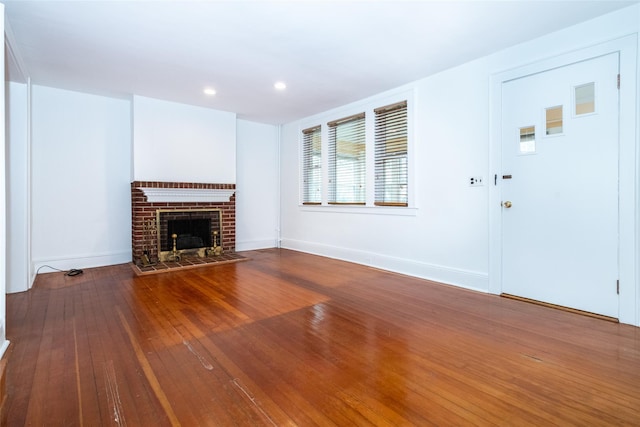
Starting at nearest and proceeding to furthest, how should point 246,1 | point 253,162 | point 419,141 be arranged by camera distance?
point 246,1
point 419,141
point 253,162

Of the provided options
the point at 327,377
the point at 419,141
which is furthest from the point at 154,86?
the point at 327,377

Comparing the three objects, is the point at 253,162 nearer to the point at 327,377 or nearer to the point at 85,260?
the point at 85,260

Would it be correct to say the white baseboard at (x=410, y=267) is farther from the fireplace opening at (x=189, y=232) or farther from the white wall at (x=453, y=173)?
the fireplace opening at (x=189, y=232)

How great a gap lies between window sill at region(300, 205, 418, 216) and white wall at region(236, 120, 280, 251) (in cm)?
89

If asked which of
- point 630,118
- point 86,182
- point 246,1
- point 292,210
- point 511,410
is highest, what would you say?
point 246,1

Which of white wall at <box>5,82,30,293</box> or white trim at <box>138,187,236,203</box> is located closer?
white wall at <box>5,82,30,293</box>

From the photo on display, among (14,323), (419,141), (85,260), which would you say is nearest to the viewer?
(14,323)

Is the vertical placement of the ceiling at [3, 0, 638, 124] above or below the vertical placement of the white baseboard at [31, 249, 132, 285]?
above

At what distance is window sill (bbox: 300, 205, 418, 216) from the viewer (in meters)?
4.17

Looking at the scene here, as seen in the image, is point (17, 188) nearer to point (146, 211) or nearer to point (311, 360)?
point (146, 211)

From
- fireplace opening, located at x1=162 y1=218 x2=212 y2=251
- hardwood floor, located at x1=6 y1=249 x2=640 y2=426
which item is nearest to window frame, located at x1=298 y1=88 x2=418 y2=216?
hardwood floor, located at x1=6 y1=249 x2=640 y2=426

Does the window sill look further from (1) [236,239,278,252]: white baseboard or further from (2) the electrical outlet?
(1) [236,239,278,252]: white baseboard

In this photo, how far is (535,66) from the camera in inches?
118

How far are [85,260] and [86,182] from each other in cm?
115
